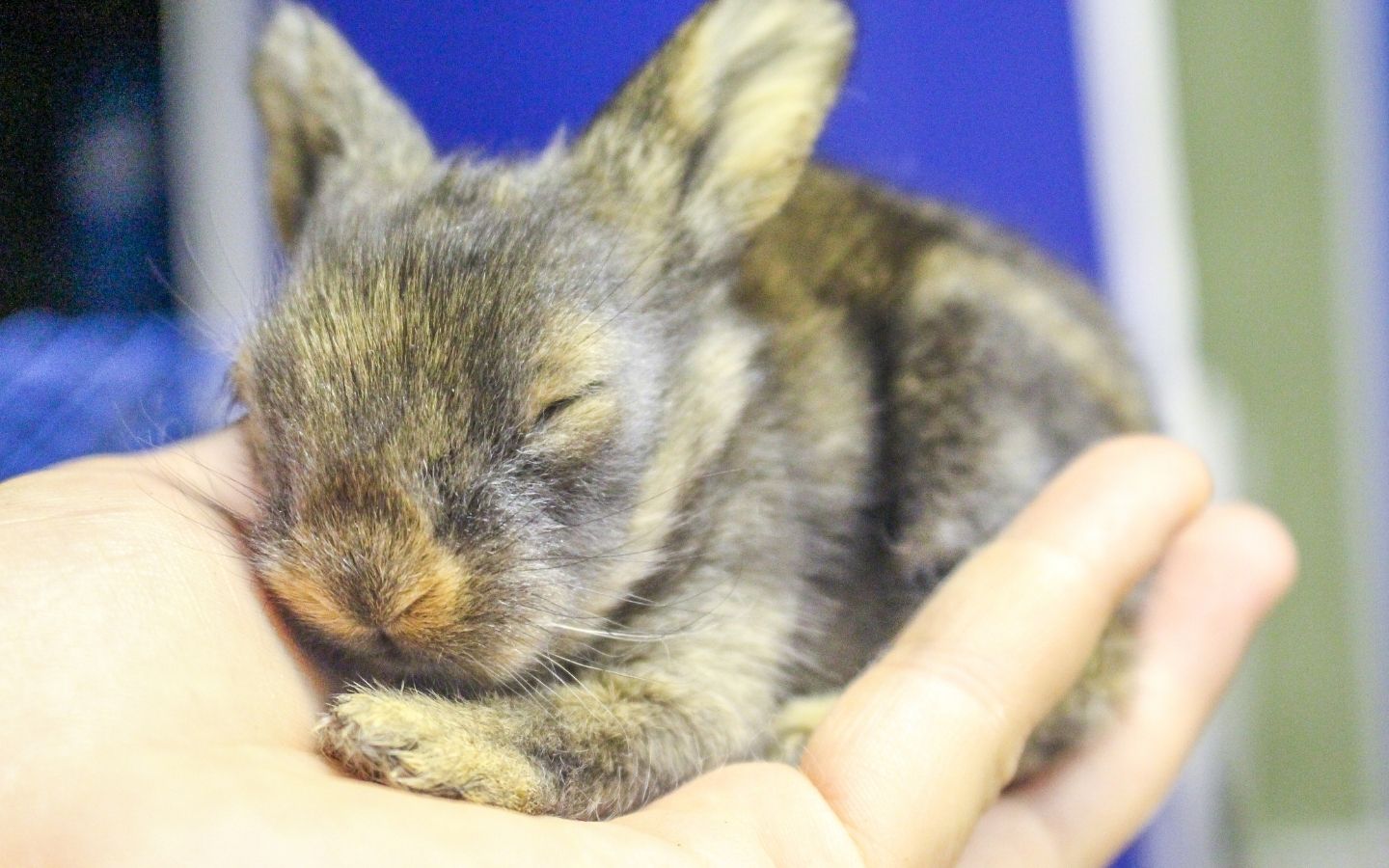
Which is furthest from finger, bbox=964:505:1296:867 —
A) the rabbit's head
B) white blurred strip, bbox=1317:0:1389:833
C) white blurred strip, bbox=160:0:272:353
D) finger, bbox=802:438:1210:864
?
white blurred strip, bbox=1317:0:1389:833

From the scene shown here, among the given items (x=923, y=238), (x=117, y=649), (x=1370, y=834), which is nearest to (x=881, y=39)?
(x=923, y=238)

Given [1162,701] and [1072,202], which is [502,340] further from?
[1072,202]

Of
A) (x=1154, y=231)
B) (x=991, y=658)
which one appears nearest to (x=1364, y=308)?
(x=1154, y=231)

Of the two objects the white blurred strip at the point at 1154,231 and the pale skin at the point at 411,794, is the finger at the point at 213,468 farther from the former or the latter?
the white blurred strip at the point at 1154,231

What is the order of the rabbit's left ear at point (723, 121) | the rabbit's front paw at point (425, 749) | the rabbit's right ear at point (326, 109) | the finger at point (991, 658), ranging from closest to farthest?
the rabbit's front paw at point (425, 749), the finger at point (991, 658), the rabbit's left ear at point (723, 121), the rabbit's right ear at point (326, 109)

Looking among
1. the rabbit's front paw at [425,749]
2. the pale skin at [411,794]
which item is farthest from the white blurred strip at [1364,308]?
the rabbit's front paw at [425,749]

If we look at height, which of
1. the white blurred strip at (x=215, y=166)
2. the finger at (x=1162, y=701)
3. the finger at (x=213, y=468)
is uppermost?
the white blurred strip at (x=215, y=166)

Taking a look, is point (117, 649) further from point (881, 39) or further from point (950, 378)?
point (881, 39)

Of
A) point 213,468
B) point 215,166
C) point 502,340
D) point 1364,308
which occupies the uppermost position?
point 1364,308
